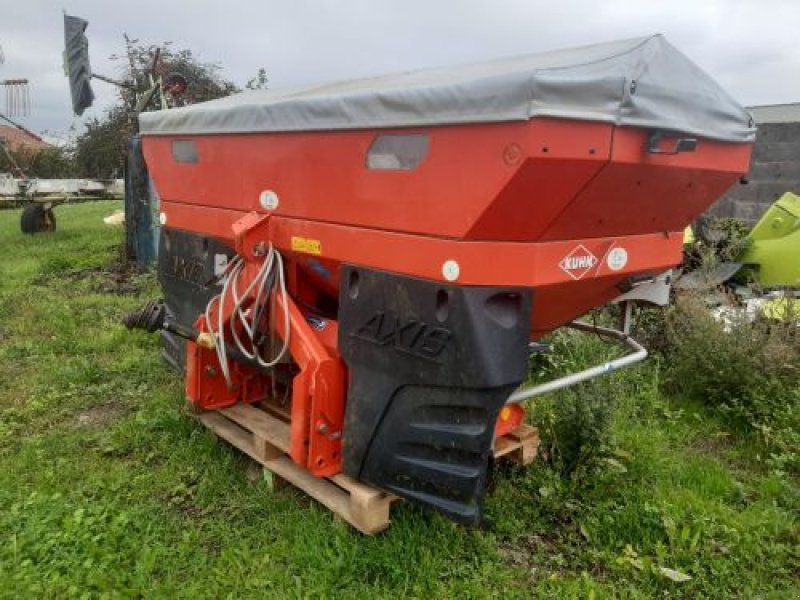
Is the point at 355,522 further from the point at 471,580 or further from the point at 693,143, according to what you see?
the point at 693,143

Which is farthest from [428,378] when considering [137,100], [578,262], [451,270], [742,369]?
[137,100]

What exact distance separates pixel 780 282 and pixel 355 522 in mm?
3903

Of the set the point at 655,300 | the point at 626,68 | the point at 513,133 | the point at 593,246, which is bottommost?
the point at 655,300

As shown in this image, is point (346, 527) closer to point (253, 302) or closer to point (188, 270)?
point (253, 302)

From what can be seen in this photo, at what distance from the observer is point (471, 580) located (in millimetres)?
2367

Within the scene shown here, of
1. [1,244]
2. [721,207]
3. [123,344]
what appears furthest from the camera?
[1,244]

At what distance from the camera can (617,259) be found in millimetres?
2281

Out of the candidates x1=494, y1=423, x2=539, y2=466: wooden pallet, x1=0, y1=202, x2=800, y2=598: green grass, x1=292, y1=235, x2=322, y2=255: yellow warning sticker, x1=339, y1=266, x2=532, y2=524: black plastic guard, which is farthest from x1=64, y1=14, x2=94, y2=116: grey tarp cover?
x1=494, y1=423, x2=539, y2=466: wooden pallet

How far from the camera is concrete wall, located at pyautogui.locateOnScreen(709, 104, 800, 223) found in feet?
19.8

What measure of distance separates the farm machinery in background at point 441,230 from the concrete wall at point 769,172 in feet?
14.3

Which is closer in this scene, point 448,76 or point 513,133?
point 513,133

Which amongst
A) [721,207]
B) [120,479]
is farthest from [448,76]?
[721,207]

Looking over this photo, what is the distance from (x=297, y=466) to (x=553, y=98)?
5.82 ft

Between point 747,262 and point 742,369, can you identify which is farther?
point 747,262
